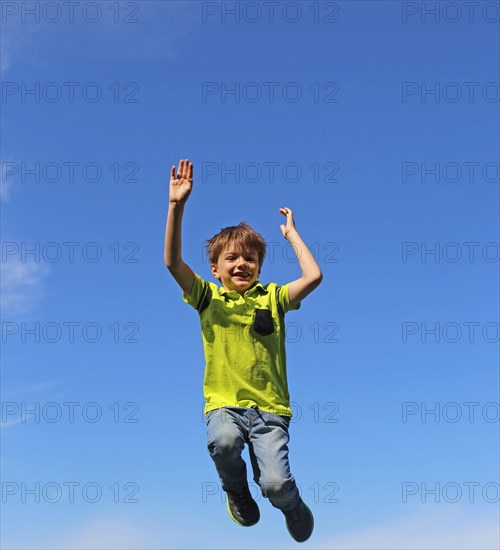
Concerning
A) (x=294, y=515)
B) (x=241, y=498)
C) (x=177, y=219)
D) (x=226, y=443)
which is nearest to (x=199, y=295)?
(x=177, y=219)

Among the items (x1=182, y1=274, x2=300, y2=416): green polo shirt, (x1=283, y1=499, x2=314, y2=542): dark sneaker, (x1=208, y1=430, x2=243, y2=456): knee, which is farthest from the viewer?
(x1=283, y1=499, x2=314, y2=542): dark sneaker

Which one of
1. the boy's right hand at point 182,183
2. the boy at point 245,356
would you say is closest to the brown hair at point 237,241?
the boy at point 245,356

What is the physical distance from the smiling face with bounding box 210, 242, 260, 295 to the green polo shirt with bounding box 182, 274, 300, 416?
0.09 meters

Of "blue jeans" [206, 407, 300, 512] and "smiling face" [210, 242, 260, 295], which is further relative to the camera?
"smiling face" [210, 242, 260, 295]

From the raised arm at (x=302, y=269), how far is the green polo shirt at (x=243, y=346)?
119 millimetres

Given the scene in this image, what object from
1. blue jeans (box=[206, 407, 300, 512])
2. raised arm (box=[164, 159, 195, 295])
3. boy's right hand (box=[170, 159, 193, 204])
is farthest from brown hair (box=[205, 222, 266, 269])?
blue jeans (box=[206, 407, 300, 512])

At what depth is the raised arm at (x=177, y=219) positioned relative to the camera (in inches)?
298

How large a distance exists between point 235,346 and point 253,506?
1.82 meters

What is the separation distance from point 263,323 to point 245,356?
1.34 feet

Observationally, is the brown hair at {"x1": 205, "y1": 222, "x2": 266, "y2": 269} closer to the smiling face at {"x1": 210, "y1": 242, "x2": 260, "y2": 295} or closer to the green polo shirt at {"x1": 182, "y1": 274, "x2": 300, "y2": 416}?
the smiling face at {"x1": 210, "y1": 242, "x2": 260, "y2": 295}

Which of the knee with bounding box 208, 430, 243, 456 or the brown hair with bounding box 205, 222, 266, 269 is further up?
the brown hair with bounding box 205, 222, 266, 269

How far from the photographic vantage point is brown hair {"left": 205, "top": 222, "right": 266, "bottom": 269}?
27.3ft

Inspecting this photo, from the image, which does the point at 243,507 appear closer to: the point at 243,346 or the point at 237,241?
the point at 243,346

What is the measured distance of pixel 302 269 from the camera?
26.5ft
